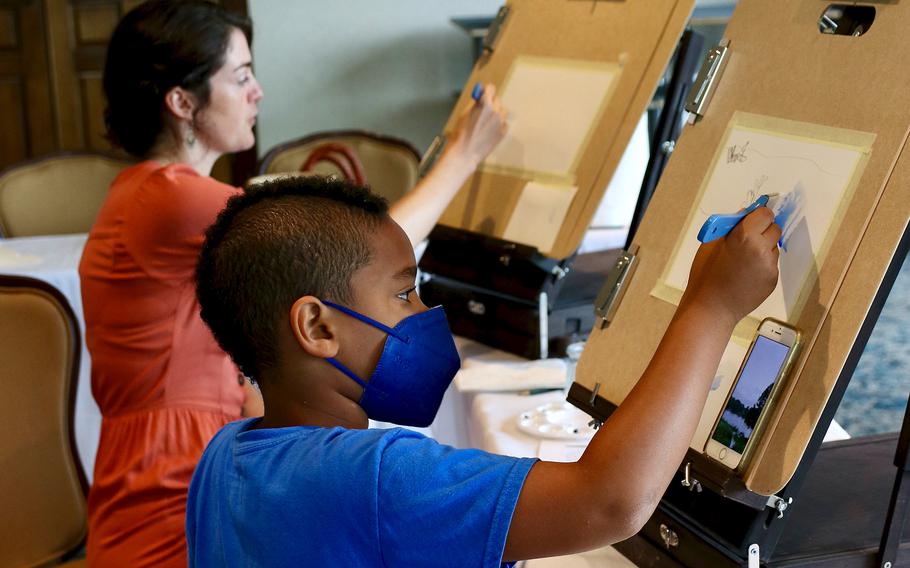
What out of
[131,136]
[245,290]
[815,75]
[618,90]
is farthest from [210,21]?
[815,75]

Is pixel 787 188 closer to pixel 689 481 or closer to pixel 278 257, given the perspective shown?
pixel 689 481

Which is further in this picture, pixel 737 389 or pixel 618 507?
pixel 737 389

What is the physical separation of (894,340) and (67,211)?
101 inches

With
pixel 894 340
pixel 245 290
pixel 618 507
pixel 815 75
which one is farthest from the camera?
pixel 894 340

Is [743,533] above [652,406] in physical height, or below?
below

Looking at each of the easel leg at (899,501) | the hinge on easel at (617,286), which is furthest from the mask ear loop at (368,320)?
the easel leg at (899,501)

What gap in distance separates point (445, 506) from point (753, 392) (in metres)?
0.35

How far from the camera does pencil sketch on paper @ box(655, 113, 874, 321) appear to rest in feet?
2.94

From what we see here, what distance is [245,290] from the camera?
0.84 metres

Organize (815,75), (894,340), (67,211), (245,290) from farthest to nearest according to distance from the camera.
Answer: (67,211)
(894,340)
(815,75)
(245,290)

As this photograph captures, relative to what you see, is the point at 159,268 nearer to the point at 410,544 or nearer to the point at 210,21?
the point at 210,21

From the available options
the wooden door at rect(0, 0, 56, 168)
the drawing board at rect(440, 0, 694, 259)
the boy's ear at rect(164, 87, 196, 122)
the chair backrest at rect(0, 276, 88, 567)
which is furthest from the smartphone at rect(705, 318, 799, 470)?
the wooden door at rect(0, 0, 56, 168)

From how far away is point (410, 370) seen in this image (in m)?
0.88

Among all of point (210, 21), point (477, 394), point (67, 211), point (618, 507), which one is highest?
point (210, 21)
